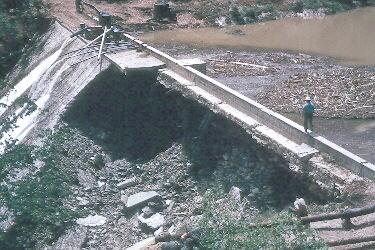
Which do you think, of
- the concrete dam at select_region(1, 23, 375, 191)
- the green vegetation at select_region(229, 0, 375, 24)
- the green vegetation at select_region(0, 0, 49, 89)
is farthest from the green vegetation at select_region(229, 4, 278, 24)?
the concrete dam at select_region(1, 23, 375, 191)

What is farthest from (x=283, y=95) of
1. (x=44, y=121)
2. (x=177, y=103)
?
(x=44, y=121)

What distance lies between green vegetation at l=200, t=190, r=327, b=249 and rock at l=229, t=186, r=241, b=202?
2.98 metres

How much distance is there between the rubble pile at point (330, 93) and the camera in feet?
69.0

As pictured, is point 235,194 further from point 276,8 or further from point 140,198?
point 276,8

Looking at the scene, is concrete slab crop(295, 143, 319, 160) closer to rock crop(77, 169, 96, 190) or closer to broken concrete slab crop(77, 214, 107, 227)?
broken concrete slab crop(77, 214, 107, 227)

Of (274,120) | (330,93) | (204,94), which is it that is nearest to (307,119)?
(274,120)

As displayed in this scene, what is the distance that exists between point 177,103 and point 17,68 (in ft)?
36.0

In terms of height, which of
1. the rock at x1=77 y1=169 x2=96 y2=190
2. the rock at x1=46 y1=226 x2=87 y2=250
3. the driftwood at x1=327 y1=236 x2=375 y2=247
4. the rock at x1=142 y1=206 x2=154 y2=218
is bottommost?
the rock at x1=46 y1=226 x2=87 y2=250

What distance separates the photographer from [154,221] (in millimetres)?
17672

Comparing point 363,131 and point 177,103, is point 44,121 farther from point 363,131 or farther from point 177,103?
point 363,131

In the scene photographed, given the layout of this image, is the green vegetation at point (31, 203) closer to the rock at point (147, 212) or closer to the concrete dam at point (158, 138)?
the concrete dam at point (158, 138)

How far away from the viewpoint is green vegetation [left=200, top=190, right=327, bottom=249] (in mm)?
12055

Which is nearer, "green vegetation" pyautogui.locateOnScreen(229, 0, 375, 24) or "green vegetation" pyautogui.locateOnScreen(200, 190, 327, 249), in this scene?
"green vegetation" pyautogui.locateOnScreen(200, 190, 327, 249)

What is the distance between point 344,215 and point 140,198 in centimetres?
710
